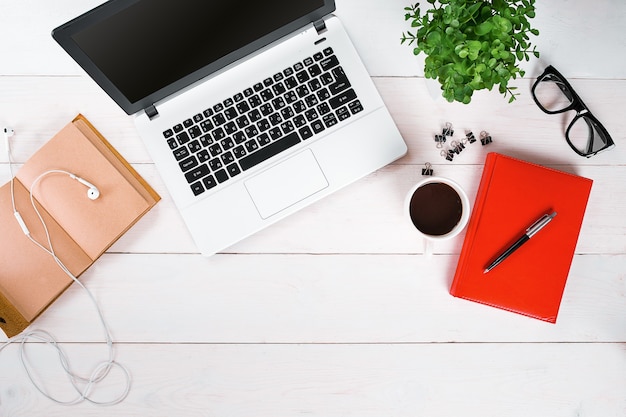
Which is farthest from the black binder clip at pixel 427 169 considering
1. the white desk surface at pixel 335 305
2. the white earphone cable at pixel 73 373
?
the white earphone cable at pixel 73 373

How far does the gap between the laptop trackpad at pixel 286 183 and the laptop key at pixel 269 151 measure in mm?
21

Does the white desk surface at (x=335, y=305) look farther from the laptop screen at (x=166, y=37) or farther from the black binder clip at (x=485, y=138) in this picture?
the laptop screen at (x=166, y=37)

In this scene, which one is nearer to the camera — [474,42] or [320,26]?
[474,42]

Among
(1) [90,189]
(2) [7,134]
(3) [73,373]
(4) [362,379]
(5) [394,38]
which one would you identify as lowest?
(4) [362,379]

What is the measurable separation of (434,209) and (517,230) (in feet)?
0.51

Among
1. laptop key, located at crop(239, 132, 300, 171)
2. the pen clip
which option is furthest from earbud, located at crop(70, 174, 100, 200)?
the pen clip

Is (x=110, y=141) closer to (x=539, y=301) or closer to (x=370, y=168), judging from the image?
(x=370, y=168)

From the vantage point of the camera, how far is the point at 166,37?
0.71 metres

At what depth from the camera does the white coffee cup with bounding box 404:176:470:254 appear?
2.71 feet

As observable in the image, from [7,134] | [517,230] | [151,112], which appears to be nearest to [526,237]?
[517,230]

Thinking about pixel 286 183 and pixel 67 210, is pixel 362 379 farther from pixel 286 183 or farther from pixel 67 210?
pixel 67 210

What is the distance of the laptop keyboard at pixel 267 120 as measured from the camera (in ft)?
2.76

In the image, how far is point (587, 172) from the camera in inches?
35.7

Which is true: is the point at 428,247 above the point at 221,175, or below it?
below
